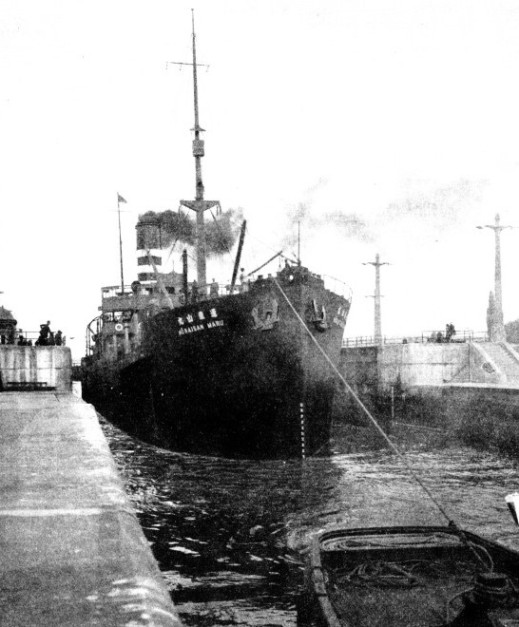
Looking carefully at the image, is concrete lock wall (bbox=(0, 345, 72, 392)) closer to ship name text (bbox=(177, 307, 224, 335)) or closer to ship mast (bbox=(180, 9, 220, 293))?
ship mast (bbox=(180, 9, 220, 293))

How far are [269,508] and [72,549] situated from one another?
857 centimetres

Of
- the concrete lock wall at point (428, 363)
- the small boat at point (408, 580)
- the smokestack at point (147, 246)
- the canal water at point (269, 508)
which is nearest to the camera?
the small boat at point (408, 580)

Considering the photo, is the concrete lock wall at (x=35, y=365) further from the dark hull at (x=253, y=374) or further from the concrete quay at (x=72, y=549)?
the concrete quay at (x=72, y=549)

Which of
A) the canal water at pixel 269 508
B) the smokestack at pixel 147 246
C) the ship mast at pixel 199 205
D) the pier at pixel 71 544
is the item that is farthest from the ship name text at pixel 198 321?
the smokestack at pixel 147 246

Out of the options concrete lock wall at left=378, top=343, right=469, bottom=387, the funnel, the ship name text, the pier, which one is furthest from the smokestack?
the funnel

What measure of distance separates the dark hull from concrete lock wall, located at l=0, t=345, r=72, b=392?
34.0ft

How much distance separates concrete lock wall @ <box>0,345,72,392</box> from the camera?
82.2 ft

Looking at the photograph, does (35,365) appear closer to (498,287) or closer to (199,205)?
(199,205)

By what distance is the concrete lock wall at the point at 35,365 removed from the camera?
82.2 ft

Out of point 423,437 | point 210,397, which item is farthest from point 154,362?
point 423,437

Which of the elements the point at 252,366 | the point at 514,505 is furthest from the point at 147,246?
A: the point at 514,505

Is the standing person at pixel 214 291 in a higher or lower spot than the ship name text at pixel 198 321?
higher

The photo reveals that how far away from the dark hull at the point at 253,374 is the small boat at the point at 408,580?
8.25 meters

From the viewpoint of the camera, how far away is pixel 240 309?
1569 cm
